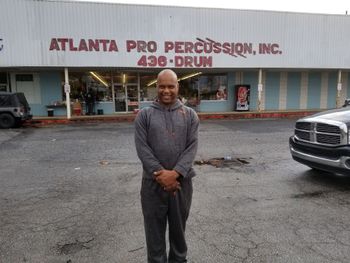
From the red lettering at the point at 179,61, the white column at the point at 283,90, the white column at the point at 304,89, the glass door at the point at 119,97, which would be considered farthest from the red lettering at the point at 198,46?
the white column at the point at 304,89

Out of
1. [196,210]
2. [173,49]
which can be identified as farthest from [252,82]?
[196,210]

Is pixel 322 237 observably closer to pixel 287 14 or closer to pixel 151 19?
pixel 151 19

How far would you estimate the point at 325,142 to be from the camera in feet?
19.6

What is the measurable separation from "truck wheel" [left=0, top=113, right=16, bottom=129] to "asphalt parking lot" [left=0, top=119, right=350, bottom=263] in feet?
24.2

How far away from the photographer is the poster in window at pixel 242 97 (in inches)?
896

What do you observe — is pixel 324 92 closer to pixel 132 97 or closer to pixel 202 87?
pixel 202 87

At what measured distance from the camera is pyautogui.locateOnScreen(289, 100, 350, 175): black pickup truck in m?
5.60

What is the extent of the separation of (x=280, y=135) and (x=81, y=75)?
46.1 ft

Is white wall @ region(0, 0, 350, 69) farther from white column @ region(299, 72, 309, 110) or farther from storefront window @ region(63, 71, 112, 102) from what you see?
storefront window @ region(63, 71, 112, 102)

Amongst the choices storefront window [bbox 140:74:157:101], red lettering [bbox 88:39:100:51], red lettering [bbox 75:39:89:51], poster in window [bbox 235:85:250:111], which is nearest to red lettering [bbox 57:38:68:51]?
red lettering [bbox 75:39:89:51]

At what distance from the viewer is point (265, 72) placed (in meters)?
23.9

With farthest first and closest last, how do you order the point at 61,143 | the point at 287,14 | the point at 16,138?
the point at 287,14, the point at 16,138, the point at 61,143

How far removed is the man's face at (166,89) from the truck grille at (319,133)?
3.97 m

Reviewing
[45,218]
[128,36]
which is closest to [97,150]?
[45,218]
